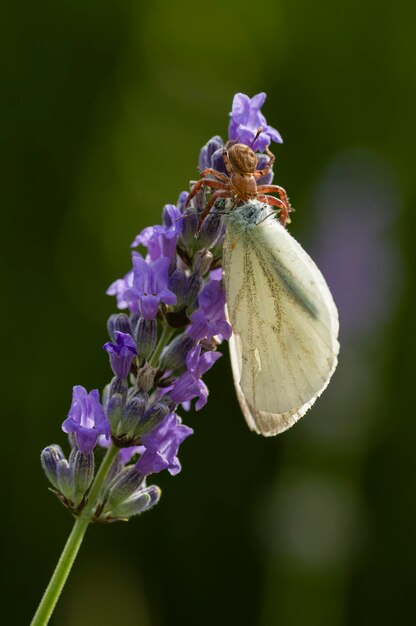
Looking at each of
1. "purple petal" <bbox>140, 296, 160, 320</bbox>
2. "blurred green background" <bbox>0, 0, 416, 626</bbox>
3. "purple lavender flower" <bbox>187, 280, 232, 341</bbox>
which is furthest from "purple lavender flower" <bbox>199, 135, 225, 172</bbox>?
"blurred green background" <bbox>0, 0, 416, 626</bbox>

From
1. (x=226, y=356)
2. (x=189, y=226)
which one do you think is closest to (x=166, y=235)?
(x=189, y=226)

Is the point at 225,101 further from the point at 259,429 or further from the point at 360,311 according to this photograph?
the point at 259,429

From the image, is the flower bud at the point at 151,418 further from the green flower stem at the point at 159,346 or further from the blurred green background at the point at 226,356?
the blurred green background at the point at 226,356

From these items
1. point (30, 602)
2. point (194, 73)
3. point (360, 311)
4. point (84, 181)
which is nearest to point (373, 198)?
point (360, 311)

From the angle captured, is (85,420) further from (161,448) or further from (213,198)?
(213,198)

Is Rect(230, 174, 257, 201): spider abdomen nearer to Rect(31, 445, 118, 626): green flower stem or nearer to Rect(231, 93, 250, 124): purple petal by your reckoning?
Rect(231, 93, 250, 124): purple petal
